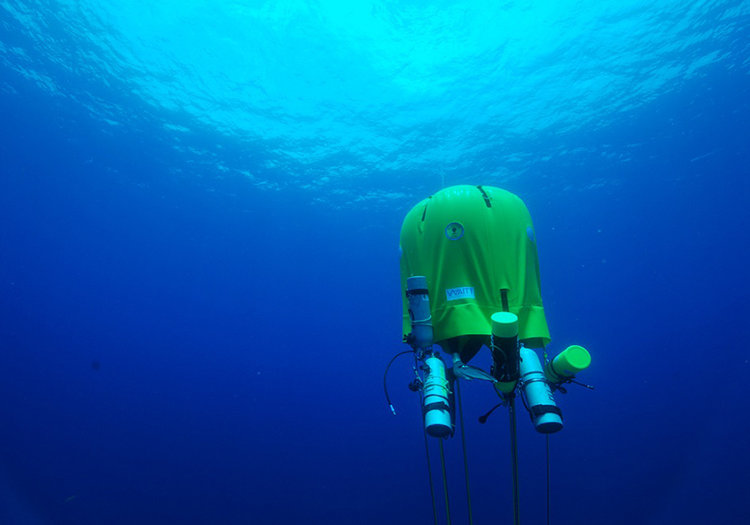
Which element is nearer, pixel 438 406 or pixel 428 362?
pixel 438 406

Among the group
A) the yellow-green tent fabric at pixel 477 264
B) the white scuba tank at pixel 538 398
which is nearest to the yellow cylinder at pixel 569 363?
the white scuba tank at pixel 538 398

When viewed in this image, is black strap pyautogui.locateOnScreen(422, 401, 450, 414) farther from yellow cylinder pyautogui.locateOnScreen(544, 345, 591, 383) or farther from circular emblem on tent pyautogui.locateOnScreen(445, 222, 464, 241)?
circular emblem on tent pyautogui.locateOnScreen(445, 222, 464, 241)

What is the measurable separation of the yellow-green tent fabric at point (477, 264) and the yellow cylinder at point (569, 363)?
28 centimetres

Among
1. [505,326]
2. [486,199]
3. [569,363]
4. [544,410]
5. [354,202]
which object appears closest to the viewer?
[505,326]

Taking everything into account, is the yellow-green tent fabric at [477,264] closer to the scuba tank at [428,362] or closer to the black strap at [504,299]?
the black strap at [504,299]

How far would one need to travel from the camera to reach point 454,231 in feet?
10.6

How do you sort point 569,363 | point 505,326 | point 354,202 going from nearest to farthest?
point 505,326, point 569,363, point 354,202

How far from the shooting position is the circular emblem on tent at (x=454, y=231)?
3215mm

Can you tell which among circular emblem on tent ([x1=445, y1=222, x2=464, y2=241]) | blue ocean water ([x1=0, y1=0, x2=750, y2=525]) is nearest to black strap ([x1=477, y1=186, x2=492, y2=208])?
circular emblem on tent ([x1=445, y1=222, x2=464, y2=241])

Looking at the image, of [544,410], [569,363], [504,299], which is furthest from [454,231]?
[544,410]

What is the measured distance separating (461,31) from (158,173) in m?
18.5

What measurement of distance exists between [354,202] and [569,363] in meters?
21.9

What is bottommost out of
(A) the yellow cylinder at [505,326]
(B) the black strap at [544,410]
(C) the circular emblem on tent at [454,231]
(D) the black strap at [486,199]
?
(B) the black strap at [544,410]

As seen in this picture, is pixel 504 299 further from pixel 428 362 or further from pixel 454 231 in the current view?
pixel 428 362
